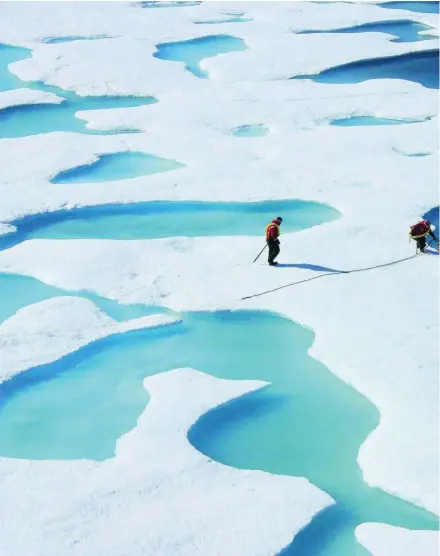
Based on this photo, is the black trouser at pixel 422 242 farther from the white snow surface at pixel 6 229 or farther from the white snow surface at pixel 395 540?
the white snow surface at pixel 6 229

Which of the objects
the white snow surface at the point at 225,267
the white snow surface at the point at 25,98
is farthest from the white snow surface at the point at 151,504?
the white snow surface at the point at 25,98

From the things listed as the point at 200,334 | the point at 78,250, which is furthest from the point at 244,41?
the point at 200,334

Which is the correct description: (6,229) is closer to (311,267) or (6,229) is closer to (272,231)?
(272,231)

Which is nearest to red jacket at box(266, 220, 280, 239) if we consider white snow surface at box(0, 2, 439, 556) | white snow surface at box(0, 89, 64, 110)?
white snow surface at box(0, 2, 439, 556)

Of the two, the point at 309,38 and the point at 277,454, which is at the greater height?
the point at 309,38

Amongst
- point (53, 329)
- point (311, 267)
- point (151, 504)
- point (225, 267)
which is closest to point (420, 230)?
point (311, 267)

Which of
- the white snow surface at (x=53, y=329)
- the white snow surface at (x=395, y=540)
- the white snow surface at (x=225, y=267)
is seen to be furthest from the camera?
the white snow surface at (x=53, y=329)

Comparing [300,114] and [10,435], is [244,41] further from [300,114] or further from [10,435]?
[10,435]

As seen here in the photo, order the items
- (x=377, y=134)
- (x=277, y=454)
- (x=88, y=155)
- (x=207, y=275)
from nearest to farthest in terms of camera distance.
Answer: (x=277, y=454) → (x=207, y=275) → (x=88, y=155) → (x=377, y=134)
